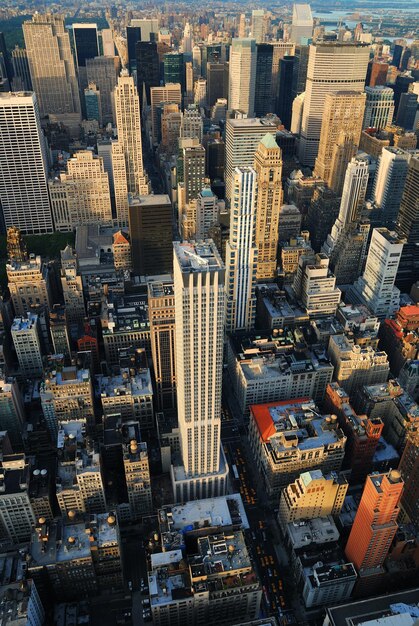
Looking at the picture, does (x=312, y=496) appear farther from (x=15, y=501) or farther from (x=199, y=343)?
(x=15, y=501)

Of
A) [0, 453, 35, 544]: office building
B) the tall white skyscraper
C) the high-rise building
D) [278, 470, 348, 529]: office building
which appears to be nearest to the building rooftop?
the tall white skyscraper

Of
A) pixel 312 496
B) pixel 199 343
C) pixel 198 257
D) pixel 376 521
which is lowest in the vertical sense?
pixel 312 496

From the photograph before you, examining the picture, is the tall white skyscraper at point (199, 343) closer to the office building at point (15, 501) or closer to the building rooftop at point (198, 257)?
the building rooftop at point (198, 257)

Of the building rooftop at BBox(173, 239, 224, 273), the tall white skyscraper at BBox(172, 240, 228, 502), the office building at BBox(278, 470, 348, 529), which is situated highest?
the building rooftop at BBox(173, 239, 224, 273)

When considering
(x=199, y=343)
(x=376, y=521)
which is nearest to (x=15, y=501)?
(x=199, y=343)

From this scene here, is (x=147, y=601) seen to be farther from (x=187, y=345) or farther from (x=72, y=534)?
(x=187, y=345)

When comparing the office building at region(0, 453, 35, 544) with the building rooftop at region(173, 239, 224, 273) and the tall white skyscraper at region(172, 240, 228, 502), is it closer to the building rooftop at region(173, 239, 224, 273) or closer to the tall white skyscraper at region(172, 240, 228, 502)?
the tall white skyscraper at region(172, 240, 228, 502)

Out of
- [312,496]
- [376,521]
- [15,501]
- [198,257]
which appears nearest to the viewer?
[198,257]
